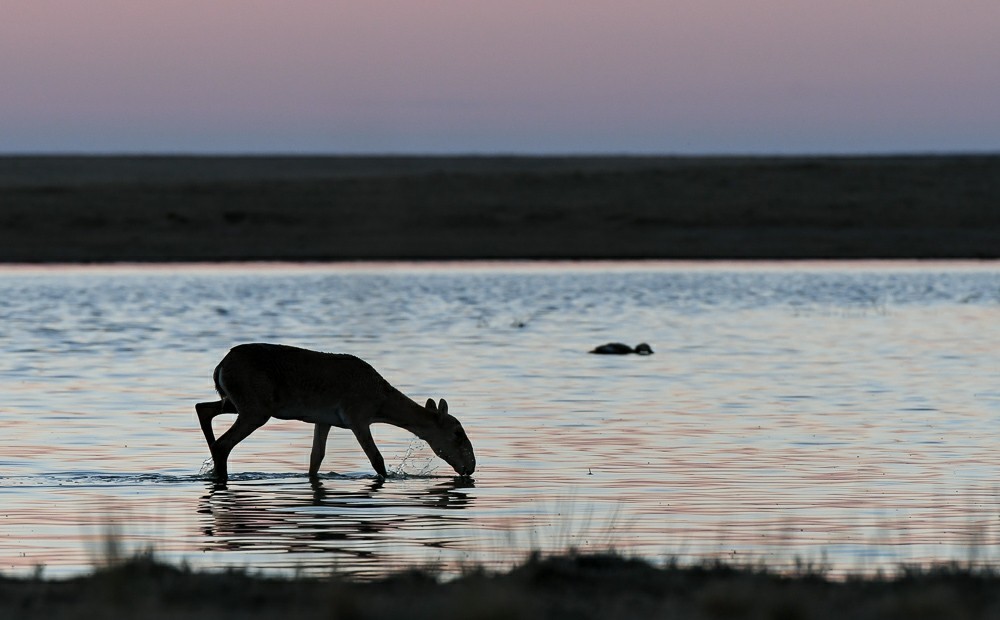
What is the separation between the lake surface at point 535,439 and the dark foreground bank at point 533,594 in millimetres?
594

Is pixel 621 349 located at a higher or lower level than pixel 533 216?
higher

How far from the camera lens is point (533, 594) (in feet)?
27.9

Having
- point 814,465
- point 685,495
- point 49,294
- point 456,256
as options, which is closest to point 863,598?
point 685,495

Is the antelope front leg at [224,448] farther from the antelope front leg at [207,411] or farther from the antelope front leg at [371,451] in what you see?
the antelope front leg at [371,451]

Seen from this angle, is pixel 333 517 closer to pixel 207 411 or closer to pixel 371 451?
pixel 371 451

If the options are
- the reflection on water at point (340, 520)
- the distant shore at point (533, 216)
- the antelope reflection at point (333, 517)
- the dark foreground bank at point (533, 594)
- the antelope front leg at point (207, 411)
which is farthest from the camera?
the distant shore at point (533, 216)

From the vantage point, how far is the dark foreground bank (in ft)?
24.9

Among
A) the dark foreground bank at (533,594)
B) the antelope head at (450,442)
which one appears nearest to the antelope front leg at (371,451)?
the antelope head at (450,442)

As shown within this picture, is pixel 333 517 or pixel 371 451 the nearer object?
pixel 333 517

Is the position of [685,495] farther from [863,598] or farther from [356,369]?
[863,598]

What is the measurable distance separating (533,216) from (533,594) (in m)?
57.6

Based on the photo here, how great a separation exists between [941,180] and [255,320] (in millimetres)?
50779

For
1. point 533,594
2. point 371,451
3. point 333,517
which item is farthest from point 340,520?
point 533,594

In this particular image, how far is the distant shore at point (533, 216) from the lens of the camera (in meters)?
58.2
